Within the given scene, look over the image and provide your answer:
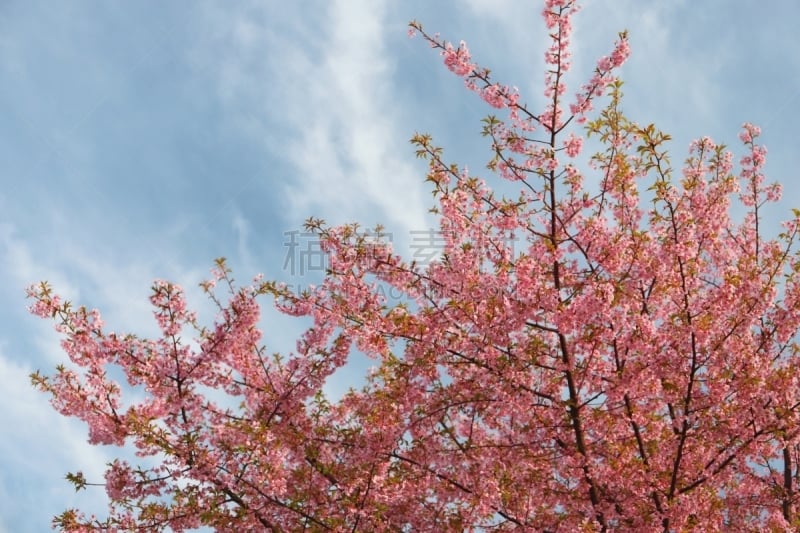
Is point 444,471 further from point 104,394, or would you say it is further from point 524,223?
point 104,394

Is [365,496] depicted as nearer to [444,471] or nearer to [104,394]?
[444,471]

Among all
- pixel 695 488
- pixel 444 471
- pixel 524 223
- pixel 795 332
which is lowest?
pixel 695 488

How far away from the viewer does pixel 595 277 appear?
771 centimetres

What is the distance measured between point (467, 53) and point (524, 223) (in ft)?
6.85

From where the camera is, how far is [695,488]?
328 inches

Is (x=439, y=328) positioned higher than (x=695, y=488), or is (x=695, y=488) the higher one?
(x=439, y=328)

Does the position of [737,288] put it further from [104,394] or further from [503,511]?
[104,394]

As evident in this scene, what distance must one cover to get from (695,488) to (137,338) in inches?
281

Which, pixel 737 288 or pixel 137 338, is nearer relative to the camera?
pixel 737 288

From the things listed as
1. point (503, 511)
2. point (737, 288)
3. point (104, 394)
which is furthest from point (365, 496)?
point (737, 288)

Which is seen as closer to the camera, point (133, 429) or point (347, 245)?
point (133, 429)

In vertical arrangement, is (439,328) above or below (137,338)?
below

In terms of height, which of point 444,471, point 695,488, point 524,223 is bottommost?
point 695,488

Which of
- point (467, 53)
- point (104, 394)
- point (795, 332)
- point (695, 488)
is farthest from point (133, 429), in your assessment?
point (795, 332)
